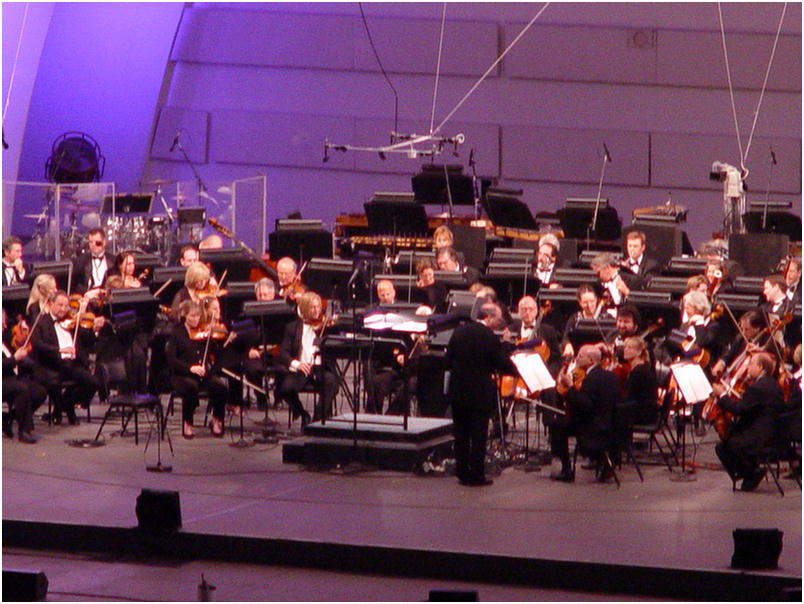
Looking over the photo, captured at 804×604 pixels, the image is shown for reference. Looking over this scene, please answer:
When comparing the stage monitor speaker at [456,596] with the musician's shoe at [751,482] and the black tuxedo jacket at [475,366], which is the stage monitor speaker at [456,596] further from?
the musician's shoe at [751,482]

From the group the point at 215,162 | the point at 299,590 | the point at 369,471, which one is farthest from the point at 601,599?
the point at 215,162

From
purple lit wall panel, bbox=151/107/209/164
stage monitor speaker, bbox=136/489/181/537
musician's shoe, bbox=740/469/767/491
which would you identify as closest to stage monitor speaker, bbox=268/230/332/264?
musician's shoe, bbox=740/469/767/491

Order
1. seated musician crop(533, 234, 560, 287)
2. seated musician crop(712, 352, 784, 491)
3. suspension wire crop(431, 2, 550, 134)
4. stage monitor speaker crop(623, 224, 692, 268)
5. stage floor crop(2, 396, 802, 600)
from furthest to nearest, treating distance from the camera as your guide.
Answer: suspension wire crop(431, 2, 550, 134), stage monitor speaker crop(623, 224, 692, 268), seated musician crop(533, 234, 560, 287), seated musician crop(712, 352, 784, 491), stage floor crop(2, 396, 802, 600)

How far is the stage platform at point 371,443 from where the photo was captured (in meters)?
9.69

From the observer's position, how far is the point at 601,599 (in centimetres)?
704

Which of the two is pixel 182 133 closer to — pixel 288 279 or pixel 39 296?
pixel 288 279

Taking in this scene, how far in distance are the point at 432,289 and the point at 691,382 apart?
2.85 metres

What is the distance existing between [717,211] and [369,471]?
9965 millimetres

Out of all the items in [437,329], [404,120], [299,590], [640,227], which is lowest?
[299,590]

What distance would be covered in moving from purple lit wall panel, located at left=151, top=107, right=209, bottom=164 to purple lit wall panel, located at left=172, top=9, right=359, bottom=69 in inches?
30.3

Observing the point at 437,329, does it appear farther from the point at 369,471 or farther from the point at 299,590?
the point at 299,590

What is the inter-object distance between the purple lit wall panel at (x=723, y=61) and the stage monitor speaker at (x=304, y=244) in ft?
24.4

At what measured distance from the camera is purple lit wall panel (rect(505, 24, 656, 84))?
1850 cm

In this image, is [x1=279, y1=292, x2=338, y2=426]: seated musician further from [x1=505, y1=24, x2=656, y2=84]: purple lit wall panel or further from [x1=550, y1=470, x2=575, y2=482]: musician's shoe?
[x1=505, y1=24, x2=656, y2=84]: purple lit wall panel
